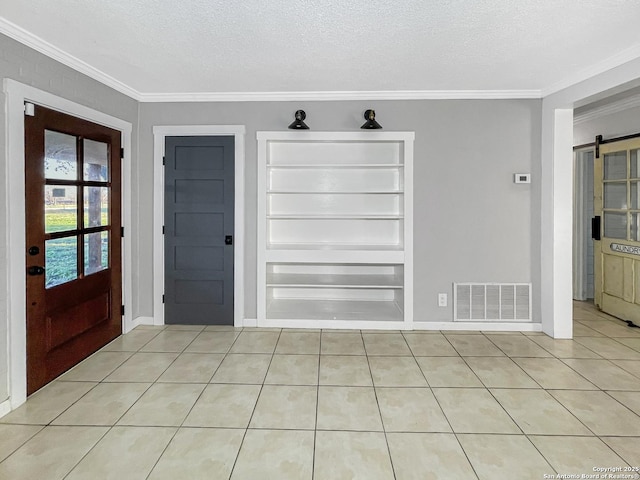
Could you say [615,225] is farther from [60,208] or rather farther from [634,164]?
[60,208]

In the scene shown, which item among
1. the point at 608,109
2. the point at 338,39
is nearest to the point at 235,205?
the point at 338,39

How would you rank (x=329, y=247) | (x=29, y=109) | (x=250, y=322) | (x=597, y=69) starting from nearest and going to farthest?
(x=29, y=109) → (x=597, y=69) → (x=250, y=322) → (x=329, y=247)

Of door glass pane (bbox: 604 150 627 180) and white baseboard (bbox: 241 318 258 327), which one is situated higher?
door glass pane (bbox: 604 150 627 180)

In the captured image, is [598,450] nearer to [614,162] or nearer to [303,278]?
[303,278]

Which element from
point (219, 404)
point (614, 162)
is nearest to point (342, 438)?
point (219, 404)

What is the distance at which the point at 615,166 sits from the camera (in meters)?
4.68

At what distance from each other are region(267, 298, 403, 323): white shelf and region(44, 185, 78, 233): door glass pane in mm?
2155

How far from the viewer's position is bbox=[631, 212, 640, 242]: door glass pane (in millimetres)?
4379

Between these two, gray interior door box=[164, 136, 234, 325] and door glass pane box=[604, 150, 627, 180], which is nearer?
gray interior door box=[164, 136, 234, 325]

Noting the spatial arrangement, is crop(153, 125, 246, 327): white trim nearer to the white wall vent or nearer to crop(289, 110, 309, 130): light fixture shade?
crop(289, 110, 309, 130): light fixture shade

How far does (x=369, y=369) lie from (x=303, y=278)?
1.79 metres

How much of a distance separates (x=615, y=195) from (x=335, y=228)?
11.2ft

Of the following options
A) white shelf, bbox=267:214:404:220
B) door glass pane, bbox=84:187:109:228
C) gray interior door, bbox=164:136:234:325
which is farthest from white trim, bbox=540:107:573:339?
door glass pane, bbox=84:187:109:228

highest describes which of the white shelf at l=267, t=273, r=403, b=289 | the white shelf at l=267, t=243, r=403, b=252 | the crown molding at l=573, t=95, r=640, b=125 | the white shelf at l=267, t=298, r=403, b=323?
the crown molding at l=573, t=95, r=640, b=125
